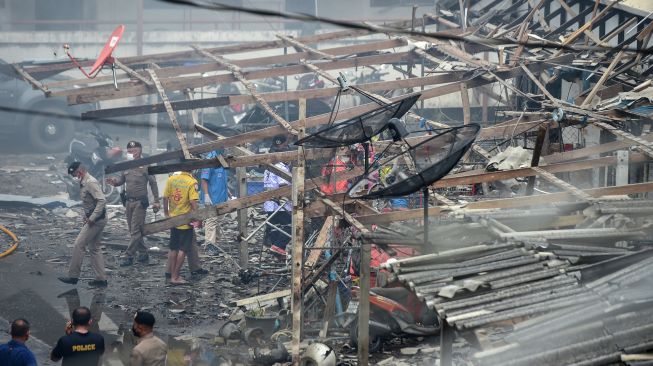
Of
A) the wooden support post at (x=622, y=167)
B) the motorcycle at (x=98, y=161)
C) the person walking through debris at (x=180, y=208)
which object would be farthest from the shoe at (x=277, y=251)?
the wooden support post at (x=622, y=167)

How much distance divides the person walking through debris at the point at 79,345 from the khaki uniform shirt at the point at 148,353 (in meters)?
0.39

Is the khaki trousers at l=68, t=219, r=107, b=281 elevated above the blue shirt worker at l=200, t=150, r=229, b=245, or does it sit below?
below

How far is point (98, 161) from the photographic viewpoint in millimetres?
20047

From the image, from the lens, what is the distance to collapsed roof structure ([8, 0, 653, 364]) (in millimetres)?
6629

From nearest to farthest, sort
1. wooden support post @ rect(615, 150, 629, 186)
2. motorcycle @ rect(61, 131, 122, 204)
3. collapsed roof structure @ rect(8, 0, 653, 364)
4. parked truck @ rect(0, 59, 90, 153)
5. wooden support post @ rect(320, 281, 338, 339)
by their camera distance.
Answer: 1. collapsed roof structure @ rect(8, 0, 653, 364)
2. wooden support post @ rect(615, 150, 629, 186)
3. wooden support post @ rect(320, 281, 338, 339)
4. motorcycle @ rect(61, 131, 122, 204)
5. parked truck @ rect(0, 59, 90, 153)

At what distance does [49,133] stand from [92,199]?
42.3 ft

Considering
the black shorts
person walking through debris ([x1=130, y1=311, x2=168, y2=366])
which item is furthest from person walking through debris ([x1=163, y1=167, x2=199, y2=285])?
person walking through debris ([x1=130, y1=311, x2=168, y2=366])

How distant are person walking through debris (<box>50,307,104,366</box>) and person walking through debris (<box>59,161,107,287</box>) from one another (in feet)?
16.9

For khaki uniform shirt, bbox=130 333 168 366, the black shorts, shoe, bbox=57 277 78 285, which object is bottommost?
shoe, bbox=57 277 78 285

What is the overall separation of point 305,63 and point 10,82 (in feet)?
42.0

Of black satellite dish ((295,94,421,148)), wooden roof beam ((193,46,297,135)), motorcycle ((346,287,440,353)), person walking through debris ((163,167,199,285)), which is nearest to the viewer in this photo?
black satellite dish ((295,94,421,148))

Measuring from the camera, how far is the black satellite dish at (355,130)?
27.6ft

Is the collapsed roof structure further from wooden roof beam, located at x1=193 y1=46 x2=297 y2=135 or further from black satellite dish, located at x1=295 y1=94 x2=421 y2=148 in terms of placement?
black satellite dish, located at x1=295 y1=94 x2=421 y2=148

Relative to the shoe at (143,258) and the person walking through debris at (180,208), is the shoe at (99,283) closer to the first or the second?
the person walking through debris at (180,208)
